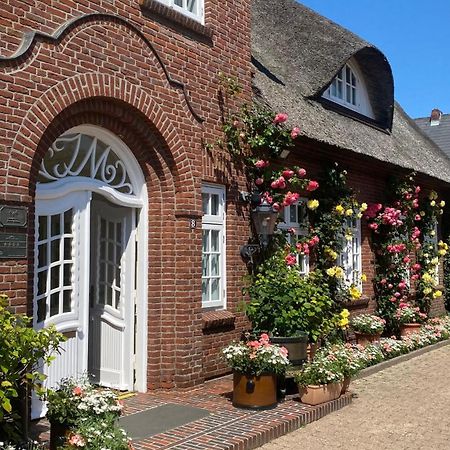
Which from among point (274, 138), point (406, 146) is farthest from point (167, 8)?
point (406, 146)

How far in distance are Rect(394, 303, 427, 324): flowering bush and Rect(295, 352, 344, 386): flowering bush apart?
19.0 ft

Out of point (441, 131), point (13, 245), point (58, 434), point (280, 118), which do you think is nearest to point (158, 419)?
point (58, 434)

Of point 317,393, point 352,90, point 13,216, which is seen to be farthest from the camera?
point 352,90

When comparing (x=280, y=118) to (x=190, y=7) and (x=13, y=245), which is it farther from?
Result: (x=13, y=245)

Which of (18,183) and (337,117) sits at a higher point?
(337,117)

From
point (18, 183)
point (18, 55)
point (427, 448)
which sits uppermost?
point (18, 55)

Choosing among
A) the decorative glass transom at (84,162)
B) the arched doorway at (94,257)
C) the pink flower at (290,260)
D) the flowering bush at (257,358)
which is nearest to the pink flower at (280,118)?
the pink flower at (290,260)

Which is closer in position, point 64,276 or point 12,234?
point 12,234

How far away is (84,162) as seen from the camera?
699 centimetres

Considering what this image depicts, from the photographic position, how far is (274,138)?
9039 mm

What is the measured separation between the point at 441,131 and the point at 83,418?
25.0 metres

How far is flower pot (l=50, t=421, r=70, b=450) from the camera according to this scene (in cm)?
470

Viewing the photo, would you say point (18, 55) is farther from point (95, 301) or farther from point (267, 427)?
point (267, 427)

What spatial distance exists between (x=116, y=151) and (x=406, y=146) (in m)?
9.73
